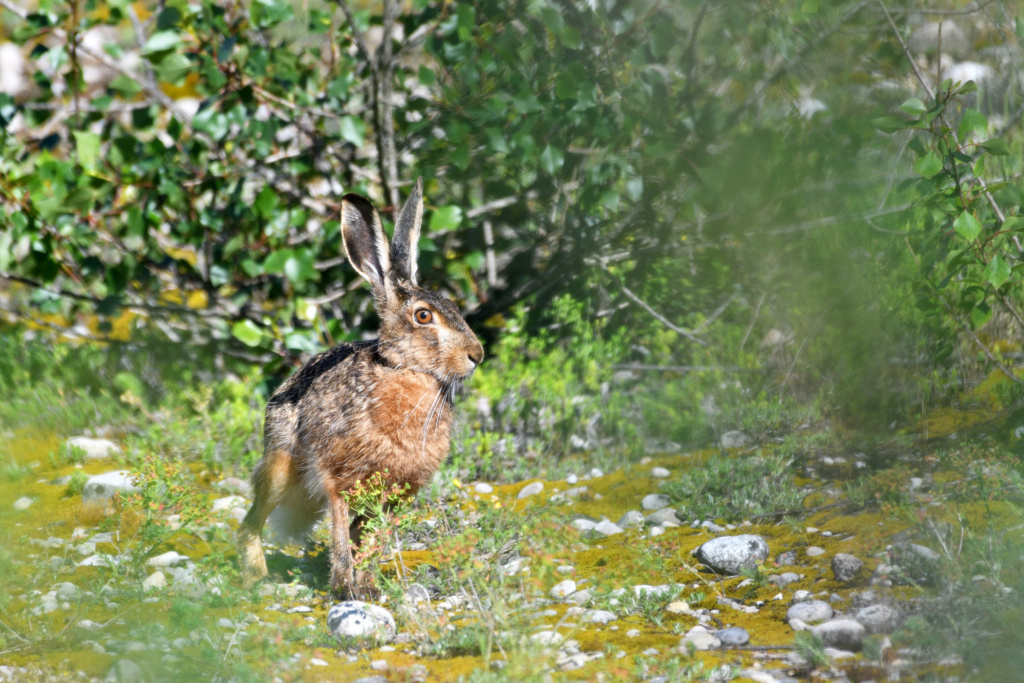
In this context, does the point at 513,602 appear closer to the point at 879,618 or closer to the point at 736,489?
the point at 879,618

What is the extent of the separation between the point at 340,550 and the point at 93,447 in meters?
2.25

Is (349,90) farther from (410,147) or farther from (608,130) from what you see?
(608,130)

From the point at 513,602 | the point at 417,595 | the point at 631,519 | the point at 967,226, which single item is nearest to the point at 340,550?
the point at 417,595

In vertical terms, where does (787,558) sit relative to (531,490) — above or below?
below

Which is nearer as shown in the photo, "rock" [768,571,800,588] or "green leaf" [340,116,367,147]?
"rock" [768,571,800,588]

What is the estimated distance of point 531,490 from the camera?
Result: 5102 mm

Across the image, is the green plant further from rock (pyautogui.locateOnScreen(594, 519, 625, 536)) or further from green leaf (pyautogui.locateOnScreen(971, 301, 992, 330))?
green leaf (pyautogui.locateOnScreen(971, 301, 992, 330))

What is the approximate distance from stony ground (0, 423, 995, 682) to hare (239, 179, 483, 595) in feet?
0.84

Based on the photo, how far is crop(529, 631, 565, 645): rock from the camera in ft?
10.5

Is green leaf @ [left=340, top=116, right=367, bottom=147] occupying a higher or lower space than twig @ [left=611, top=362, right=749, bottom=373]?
higher

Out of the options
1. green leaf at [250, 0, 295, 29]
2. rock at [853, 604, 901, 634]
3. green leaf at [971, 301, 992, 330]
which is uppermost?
green leaf at [250, 0, 295, 29]

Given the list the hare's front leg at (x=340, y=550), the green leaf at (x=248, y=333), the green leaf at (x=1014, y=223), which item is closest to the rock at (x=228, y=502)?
the hare's front leg at (x=340, y=550)

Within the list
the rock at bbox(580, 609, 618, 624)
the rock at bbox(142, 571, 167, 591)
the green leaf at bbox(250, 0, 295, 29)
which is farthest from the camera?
the green leaf at bbox(250, 0, 295, 29)

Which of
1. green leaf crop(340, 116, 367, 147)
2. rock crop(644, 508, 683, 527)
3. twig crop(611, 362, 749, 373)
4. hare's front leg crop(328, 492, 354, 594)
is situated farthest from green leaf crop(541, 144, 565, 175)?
hare's front leg crop(328, 492, 354, 594)
